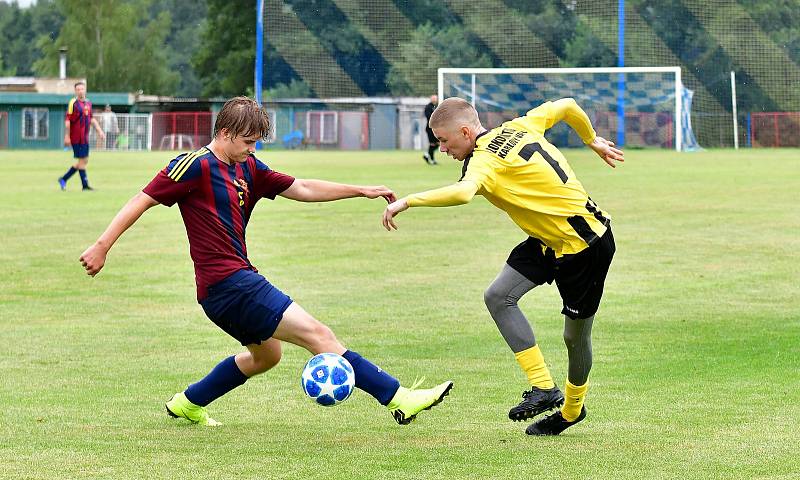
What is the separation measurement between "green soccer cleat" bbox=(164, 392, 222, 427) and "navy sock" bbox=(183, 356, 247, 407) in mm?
29

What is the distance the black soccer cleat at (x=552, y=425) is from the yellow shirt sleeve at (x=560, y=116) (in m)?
1.47

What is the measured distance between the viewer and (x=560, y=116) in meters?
6.96

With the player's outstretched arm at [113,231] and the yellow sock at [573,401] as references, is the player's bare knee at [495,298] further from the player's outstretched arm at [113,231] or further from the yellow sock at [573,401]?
the player's outstretched arm at [113,231]

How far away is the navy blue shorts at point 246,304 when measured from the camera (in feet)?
20.3

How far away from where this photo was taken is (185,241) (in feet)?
56.0

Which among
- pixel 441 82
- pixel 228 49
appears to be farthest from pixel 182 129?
pixel 441 82

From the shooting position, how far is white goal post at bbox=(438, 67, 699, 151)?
1848 inches

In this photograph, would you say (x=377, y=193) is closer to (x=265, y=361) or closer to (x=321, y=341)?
(x=321, y=341)

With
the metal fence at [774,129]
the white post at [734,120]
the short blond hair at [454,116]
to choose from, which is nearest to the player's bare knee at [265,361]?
the short blond hair at [454,116]

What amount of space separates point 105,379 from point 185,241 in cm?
889

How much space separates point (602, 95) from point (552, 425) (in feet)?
143

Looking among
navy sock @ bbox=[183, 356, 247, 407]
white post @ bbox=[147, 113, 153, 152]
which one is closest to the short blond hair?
navy sock @ bbox=[183, 356, 247, 407]

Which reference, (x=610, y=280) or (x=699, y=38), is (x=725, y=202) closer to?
(x=610, y=280)

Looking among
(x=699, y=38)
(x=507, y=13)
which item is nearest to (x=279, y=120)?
(x=507, y=13)
